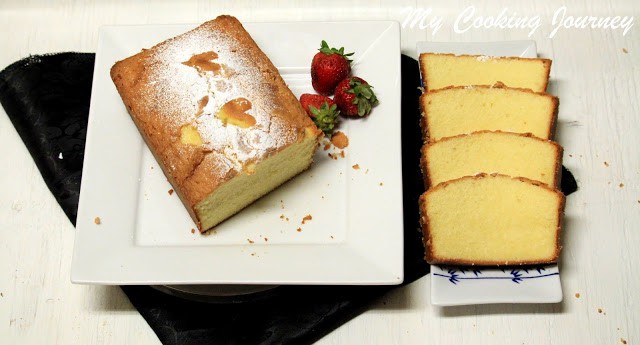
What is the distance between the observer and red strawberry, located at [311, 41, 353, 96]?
2.63 meters

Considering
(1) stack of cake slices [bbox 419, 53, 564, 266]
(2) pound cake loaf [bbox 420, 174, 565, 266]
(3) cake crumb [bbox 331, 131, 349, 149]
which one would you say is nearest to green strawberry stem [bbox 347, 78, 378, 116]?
(3) cake crumb [bbox 331, 131, 349, 149]

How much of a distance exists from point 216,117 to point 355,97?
0.54 metres

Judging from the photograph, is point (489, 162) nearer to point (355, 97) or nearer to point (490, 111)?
point (490, 111)

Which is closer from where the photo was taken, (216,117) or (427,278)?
(216,117)

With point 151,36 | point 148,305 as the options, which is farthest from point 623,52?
point 148,305

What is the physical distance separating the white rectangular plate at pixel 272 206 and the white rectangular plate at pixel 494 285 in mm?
214

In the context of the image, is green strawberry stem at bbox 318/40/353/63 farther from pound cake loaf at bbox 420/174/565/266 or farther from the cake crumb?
pound cake loaf at bbox 420/174/565/266

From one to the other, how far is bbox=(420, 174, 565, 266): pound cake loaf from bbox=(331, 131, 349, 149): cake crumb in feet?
1.24

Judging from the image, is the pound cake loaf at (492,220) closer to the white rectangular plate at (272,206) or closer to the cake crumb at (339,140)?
the white rectangular plate at (272,206)

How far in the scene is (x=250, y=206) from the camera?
2584 millimetres

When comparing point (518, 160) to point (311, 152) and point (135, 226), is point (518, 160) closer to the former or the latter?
point (311, 152)

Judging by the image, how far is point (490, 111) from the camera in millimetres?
2678

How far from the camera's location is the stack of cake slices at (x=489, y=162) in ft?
8.16

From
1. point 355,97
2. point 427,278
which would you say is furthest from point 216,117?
point 427,278
